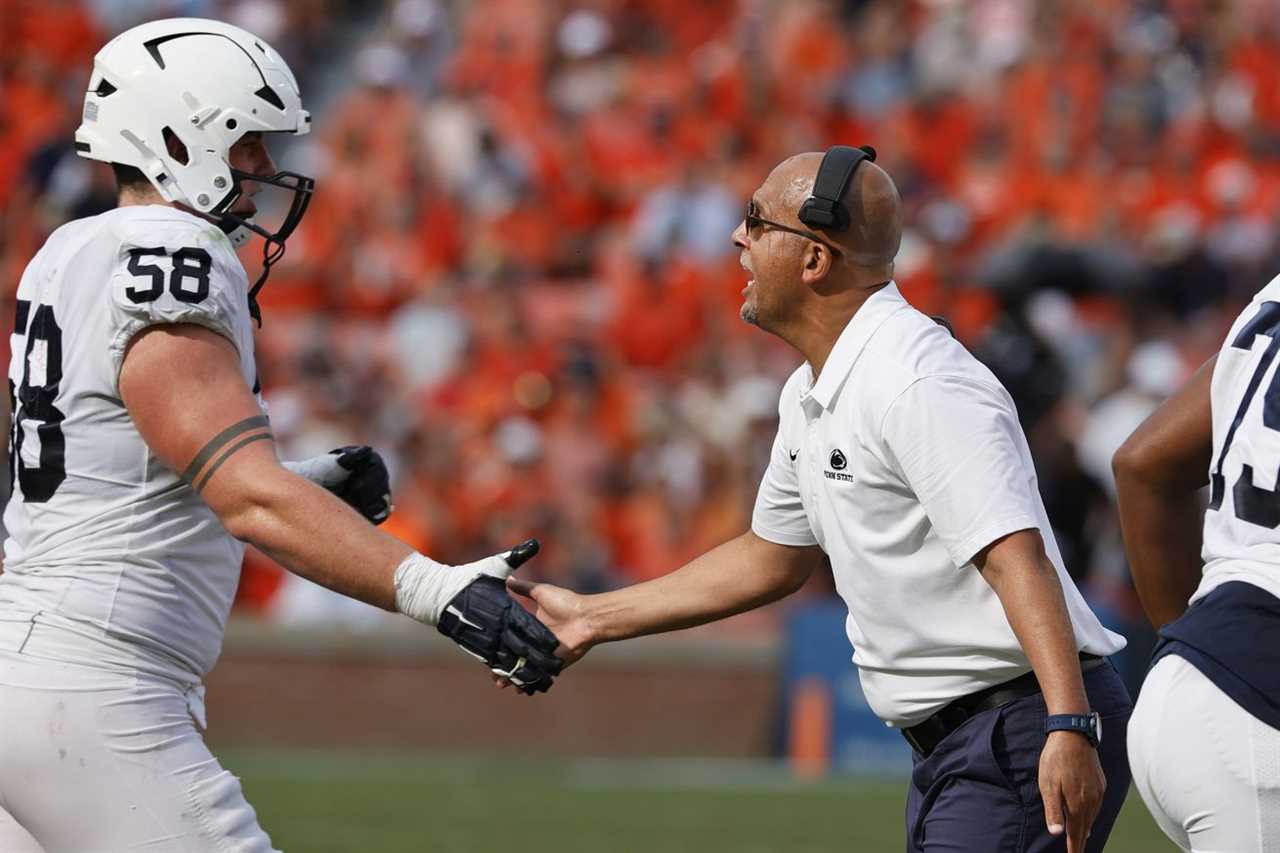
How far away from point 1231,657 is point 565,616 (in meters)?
1.86

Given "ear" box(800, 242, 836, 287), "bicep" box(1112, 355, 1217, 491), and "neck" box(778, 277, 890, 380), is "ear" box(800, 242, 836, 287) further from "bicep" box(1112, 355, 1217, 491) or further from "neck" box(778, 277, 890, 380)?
"bicep" box(1112, 355, 1217, 491)

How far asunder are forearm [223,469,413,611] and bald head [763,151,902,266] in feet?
4.03

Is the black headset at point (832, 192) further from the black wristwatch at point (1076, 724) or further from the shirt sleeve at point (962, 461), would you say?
the black wristwatch at point (1076, 724)

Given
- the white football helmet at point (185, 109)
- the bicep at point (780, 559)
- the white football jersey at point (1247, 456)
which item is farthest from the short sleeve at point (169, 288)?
the white football jersey at point (1247, 456)

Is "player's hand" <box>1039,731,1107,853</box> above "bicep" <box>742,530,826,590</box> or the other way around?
the other way around

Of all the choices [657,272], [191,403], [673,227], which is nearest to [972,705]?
[191,403]

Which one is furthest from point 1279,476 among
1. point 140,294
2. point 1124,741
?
point 140,294

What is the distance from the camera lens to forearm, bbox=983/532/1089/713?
3680mm

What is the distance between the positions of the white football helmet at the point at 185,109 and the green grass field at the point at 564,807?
197 inches

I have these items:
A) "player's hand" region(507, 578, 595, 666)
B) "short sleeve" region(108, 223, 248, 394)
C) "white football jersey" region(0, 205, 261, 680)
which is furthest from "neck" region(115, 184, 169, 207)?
"player's hand" region(507, 578, 595, 666)

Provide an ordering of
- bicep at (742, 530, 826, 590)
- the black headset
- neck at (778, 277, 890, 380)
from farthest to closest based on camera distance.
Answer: bicep at (742, 530, 826, 590)
neck at (778, 277, 890, 380)
the black headset

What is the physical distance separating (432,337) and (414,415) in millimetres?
843

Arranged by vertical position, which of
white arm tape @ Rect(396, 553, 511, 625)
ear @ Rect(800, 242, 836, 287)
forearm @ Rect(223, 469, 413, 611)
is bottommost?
white arm tape @ Rect(396, 553, 511, 625)

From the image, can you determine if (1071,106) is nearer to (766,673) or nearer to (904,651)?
(766,673)
